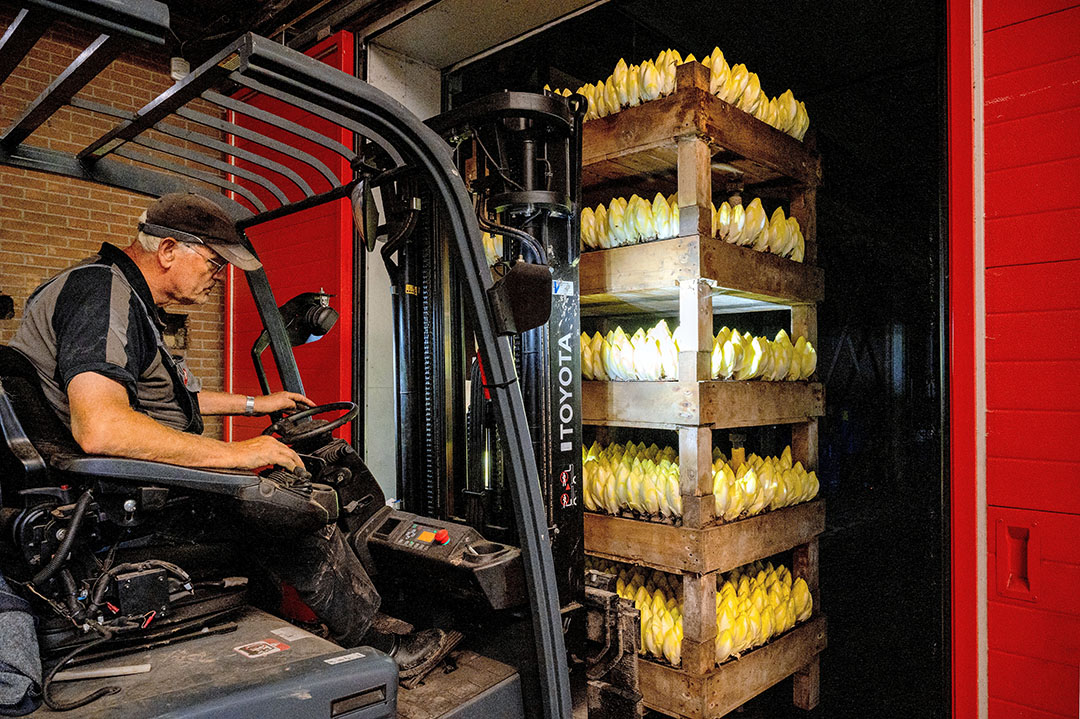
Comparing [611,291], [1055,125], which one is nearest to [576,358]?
[611,291]

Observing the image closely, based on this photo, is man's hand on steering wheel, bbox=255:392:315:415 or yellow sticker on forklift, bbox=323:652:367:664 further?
man's hand on steering wheel, bbox=255:392:315:415

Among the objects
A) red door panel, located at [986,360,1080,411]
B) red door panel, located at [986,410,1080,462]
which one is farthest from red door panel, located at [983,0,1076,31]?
red door panel, located at [986,410,1080,462]

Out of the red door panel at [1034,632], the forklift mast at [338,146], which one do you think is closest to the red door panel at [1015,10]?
the forklift mast at [338,146]

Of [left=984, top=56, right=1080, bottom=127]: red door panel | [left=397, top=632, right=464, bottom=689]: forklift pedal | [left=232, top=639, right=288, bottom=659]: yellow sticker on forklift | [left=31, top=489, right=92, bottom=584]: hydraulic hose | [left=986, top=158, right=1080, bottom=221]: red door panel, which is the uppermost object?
[left=984, top=56, right=1080, bottom=127]: red door panel

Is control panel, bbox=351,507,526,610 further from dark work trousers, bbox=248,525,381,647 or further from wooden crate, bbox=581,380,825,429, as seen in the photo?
wooden crate, bbox=581,380,825,429

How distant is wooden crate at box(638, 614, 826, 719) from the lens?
151 inches

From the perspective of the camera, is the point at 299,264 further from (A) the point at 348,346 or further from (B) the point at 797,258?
(B) the point at 797,258

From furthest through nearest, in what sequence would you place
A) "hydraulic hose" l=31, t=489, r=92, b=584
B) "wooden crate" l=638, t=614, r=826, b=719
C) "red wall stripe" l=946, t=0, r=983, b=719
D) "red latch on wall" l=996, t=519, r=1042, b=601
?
1. "wooden crate" l=638, t=614, r=826, b=719
2. "red wall stripe" l=946, t=0, r=983, b=719
3. "red latch on wall" l=996, t=519, r=1042, b=601
4. "hydraulic hose" l=31, t=489, r=92, b=584

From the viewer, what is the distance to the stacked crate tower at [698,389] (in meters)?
3.91

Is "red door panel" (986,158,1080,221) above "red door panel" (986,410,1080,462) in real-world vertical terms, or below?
above

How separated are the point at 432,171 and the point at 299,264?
4681 millimetres

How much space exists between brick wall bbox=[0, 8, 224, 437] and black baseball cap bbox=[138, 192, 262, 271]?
462 centimetres

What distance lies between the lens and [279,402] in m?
3.42

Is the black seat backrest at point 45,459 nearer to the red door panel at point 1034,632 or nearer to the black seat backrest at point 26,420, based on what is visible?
the black seat backrest at point 26,420
